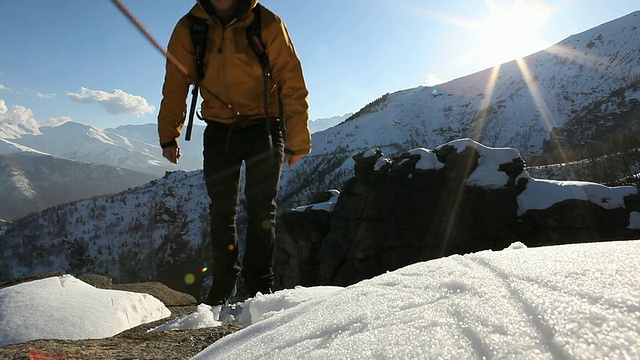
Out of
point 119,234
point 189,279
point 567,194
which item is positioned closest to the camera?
point 567,194

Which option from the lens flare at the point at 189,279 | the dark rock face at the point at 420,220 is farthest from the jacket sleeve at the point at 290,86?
the lens flare at the point at 189,279

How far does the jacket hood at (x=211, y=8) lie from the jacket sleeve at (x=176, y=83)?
137 mm

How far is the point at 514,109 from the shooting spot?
69.3m

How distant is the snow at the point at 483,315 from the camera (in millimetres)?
554

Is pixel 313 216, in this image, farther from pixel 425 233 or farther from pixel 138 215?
pixel 138 215

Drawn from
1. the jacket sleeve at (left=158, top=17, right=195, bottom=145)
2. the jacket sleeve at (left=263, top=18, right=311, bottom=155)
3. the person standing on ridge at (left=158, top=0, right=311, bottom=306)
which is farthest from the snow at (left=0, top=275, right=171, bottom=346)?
the jacket sleeve at (left=263, top=18, right=311, bottom=155)

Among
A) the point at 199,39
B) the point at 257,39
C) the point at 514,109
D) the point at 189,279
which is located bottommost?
the point at 189,279

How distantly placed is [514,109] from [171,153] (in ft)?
252

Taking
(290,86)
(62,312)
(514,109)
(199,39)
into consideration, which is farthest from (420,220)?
(514,109)

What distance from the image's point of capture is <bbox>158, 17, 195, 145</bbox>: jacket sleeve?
304cm

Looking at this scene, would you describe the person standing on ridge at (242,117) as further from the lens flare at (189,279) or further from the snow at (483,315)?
the lens flare at (189,279)

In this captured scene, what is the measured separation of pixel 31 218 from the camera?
223 feet

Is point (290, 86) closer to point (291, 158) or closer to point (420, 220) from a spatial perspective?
point (291, 158)

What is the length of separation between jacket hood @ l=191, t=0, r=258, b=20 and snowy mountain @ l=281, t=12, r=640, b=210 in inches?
1729
